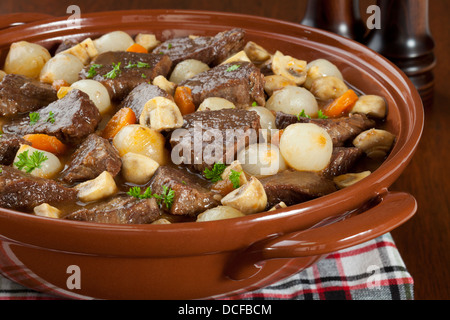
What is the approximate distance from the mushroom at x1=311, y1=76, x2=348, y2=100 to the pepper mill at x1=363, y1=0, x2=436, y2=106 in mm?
671

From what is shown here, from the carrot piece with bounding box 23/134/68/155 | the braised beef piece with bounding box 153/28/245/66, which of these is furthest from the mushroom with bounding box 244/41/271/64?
the carrot piece with bounding box 23/134/68/155

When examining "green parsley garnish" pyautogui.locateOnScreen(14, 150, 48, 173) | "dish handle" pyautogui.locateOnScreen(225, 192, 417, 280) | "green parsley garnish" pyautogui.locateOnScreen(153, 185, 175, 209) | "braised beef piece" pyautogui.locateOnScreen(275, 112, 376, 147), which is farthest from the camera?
"braised beef piece" pyautogui.locateOnScreen(275, 112, 376, 147)

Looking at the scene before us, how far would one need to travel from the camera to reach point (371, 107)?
2.34 metres

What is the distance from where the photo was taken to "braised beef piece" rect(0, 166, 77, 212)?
1794 millimetres

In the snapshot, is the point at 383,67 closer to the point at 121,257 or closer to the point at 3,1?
the point at 121,257

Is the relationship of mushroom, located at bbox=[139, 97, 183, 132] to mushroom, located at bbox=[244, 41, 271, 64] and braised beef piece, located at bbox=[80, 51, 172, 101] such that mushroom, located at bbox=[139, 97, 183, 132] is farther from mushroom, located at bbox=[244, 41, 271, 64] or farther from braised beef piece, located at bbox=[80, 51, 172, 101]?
mushroom, located at bbox=[244, 41, 271, 64]

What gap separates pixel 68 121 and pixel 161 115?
332 millimetres

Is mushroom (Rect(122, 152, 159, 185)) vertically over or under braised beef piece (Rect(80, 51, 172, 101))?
under

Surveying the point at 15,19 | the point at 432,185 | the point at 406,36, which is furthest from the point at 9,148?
the point at 406,36

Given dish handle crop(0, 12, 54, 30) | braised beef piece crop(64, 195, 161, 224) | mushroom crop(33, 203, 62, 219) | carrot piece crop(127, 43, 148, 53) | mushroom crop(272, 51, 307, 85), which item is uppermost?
dish handle crop(0, 12, 54, 30)

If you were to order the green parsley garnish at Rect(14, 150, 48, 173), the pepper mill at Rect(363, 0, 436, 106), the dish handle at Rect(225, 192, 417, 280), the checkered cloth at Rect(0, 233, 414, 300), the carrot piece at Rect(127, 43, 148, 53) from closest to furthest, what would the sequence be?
the dish handle at Rect(225, 192, 417, 280), the green parsley garnish at Rect(14, 150, 48, 173), the checkered cloth at Rect(0, 233, 414, 300), the carrot piece at Rect(127, 43, 148, 53), the pepper mill at Rect(363, 0, 436, 106)

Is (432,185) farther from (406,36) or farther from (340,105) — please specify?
(406,36)

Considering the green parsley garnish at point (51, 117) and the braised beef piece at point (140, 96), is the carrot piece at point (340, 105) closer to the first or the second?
the braised beef piece at point (140, 96)

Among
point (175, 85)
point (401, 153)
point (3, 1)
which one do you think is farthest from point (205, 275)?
point (3, 1)
